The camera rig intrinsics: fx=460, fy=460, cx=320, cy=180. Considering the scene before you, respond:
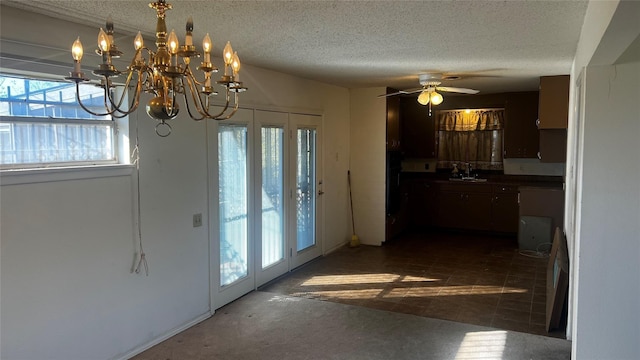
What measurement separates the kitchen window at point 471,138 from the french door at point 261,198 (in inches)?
125

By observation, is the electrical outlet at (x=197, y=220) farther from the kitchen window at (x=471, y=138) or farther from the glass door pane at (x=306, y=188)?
the kitchen window at (x=471, y=138)

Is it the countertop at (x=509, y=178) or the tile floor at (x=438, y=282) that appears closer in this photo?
the tile floor at (x=438, y=282)

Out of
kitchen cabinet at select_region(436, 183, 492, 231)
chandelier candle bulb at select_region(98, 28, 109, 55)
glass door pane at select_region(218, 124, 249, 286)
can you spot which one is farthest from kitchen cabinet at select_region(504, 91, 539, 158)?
chandelier candle bulb at select_region(98, 28, 109, 55)

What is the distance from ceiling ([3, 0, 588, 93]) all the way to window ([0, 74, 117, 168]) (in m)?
0.42

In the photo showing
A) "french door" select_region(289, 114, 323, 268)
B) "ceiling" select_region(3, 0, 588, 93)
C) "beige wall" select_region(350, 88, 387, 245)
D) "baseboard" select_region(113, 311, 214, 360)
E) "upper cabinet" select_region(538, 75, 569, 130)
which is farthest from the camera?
"beige wall" select_region(350, 88, 387, 245)

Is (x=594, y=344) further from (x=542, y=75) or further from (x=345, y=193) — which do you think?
(x=345, y=193)

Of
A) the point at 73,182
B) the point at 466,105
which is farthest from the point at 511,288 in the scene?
the point at 73,182

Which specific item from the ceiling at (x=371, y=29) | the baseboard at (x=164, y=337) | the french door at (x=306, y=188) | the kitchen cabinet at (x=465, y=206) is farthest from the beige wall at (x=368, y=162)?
the baseboard at (x=164, y=337)

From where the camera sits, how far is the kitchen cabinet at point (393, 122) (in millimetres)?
6801

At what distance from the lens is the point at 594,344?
2.52 meters

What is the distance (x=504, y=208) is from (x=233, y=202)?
470 cm

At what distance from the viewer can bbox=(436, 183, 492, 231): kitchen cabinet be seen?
24.5 ft

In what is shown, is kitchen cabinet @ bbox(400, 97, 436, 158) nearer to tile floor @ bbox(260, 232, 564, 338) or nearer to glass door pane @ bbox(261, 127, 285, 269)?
tile floor @ bbox(260, 232, 564, 338)

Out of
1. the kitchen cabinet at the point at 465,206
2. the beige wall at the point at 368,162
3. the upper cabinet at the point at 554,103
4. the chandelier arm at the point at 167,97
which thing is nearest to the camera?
the chandelier arm at the point at 167,97
